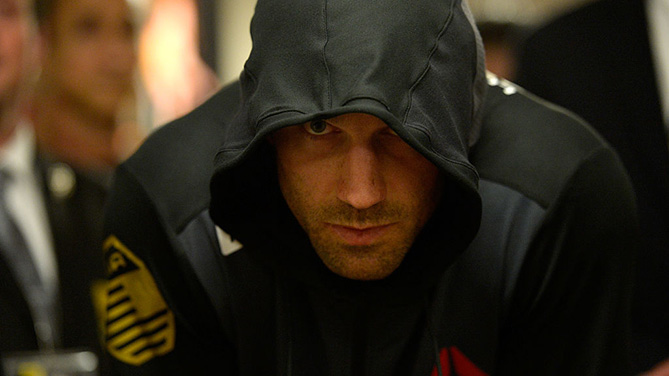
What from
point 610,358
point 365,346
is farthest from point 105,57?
point 610,358

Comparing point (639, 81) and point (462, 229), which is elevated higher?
point (462, 229)

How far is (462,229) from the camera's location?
51.8 inches

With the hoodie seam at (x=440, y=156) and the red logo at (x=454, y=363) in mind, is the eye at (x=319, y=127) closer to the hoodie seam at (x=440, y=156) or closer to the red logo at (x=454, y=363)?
the hoodie seam at (x=440, y=156)

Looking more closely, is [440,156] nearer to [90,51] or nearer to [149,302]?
[149,302]

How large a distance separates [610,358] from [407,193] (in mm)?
435

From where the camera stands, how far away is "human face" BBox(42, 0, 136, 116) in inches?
111

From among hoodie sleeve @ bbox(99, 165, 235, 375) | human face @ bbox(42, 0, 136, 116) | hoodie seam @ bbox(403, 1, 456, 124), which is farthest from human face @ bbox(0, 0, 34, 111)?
hoodie seam @ bbox(403, 1, 456, 124)

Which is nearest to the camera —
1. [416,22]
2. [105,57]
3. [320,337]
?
[416,22]

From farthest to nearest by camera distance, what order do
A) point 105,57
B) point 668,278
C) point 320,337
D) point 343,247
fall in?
1. point 105,57
2. point 668,278
3. point 320,337
4. point 343,247

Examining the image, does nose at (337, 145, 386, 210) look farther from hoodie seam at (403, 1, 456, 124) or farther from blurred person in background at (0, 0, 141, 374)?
blurred person in background at (0, 0, 141, 374)

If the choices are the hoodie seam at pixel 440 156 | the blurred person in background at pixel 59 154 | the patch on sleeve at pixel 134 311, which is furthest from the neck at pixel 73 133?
the hoodie seam at pixel 440 156

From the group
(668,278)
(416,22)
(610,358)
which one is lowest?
(668,278)

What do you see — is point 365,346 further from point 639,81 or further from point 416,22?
point 639,81

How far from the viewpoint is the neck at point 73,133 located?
272cm
